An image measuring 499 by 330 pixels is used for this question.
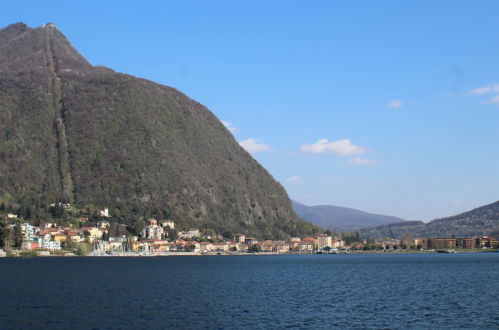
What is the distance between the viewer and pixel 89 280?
95938mm

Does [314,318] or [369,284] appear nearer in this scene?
[314,318]

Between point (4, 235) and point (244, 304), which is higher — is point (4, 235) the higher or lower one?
the higher one

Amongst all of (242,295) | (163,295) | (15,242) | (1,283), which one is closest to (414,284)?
(242,295)

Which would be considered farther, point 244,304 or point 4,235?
point 4,235

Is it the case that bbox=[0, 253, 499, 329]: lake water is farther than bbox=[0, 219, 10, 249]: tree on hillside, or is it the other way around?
bbox=[0, 219, 10, 249]: tree on hillside

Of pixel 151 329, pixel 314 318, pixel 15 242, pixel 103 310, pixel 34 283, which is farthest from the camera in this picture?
pixel 15 242

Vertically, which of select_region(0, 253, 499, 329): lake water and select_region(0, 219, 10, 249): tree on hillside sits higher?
select_region(0, 219, 10, 249): tree on hillside

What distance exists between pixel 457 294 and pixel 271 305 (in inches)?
960

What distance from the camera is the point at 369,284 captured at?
91.6m

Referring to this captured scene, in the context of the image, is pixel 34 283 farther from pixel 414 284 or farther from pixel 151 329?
pixel 414 284

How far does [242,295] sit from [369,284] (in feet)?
79.5

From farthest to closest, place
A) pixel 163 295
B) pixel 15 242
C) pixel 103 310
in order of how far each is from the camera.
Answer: pixel 15 242, pixel 163 295, pixel 103 310

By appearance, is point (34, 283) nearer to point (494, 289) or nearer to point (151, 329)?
point (151, 329)

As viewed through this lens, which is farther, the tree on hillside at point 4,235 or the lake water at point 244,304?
the tree on hillside at point 4,235
